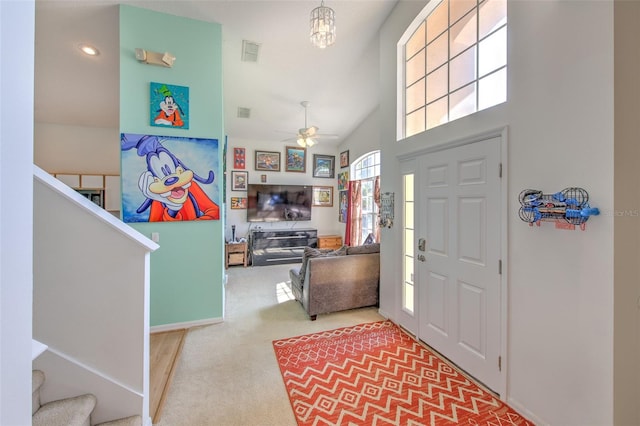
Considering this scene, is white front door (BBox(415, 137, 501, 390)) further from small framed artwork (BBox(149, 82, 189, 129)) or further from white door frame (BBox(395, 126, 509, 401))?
small framed artwork (BBox(149, 82, 189, 129))

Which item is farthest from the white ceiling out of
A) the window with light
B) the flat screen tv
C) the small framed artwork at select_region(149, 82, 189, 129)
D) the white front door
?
the white front door

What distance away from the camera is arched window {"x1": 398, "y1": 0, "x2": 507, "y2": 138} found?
2066 millimetres

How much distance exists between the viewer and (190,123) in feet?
9.87

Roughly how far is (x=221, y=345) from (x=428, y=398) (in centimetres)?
199

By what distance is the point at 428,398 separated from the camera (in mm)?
1943

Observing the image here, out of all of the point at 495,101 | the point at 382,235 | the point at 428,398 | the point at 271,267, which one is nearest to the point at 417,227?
the point at 382,235

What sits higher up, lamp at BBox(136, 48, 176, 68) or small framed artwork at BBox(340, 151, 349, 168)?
lamp at BBox(136, 48, 176, 68)

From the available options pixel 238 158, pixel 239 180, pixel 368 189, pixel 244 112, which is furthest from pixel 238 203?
pixel 368 189

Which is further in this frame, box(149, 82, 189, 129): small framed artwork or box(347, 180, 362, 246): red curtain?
box(347, 180, 362, 246): red curtain

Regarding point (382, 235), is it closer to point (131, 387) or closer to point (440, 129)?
point (440, 129)

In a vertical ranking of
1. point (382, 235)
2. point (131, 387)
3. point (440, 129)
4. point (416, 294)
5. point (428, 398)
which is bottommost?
point (428, 398)
